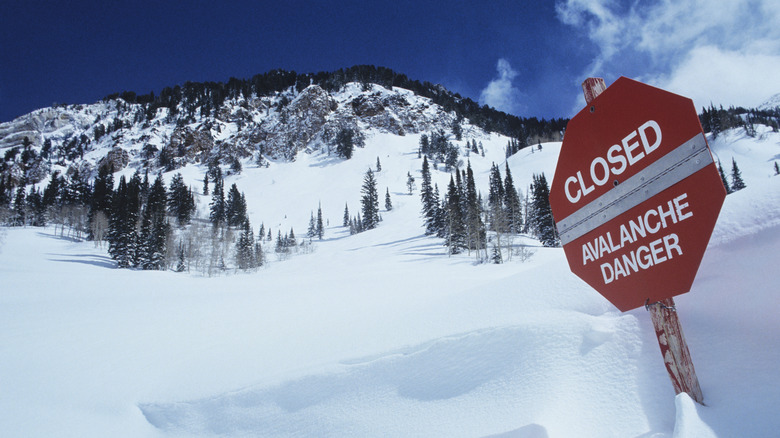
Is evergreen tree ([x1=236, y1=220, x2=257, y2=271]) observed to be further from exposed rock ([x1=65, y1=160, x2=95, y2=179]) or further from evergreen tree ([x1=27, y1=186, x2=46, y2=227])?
exposed rock ([x1=65, y1=160, x2=95, y2=179])

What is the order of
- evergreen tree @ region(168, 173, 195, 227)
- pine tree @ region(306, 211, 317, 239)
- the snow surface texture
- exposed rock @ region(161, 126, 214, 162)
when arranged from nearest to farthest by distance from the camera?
the snow surface texture
evergreen tree @ region(168, 173, 195, 227)
pine tree @ region(306, 211, 317, 239)
exposed rock @ region(161, 126, 214, 162)

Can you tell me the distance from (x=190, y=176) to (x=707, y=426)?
148772 mm

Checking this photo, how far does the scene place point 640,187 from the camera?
1.64 metres

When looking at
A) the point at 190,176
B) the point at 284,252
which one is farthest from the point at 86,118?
the point at 284,252

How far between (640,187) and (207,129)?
18212 centimetres

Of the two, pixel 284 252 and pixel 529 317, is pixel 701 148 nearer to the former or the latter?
pixel 529 317

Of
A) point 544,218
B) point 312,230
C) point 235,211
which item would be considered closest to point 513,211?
point 544,218

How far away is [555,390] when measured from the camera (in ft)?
8.05

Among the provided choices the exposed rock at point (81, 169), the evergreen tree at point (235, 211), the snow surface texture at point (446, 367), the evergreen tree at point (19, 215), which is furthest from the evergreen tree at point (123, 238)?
the exposed rock at point (81, 169)

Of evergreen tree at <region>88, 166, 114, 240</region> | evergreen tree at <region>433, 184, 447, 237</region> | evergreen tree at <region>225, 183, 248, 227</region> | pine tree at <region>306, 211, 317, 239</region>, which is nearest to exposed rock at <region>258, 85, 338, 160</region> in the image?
evergreen tree at <region>225, 183, 248, 227</region>

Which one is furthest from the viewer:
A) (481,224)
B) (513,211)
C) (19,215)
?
(19,215)

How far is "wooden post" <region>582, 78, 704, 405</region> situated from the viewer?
5.56 feet

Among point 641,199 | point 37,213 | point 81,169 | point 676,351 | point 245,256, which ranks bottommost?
point 676,351

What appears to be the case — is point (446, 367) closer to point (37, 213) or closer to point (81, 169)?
point (37, 213)
